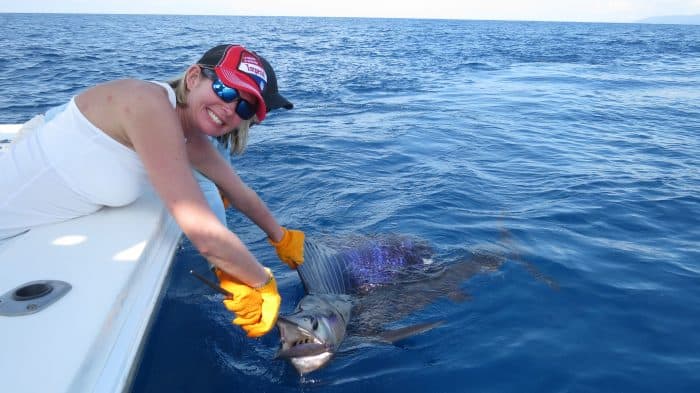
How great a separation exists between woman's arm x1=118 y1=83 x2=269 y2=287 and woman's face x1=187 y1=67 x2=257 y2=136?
0.15m

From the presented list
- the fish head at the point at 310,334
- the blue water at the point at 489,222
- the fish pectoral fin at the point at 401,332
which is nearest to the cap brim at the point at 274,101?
the fish head at the point at 310,334

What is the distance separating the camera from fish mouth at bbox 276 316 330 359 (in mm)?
2780

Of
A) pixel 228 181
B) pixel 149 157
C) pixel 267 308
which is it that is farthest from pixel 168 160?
pixel 228 181

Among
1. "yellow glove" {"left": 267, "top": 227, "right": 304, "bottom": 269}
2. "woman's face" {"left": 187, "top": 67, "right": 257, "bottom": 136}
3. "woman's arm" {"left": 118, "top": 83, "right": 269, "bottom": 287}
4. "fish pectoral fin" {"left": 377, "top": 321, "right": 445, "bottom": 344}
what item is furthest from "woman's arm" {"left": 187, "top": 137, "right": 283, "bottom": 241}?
"fish pectoral fin" {"left": 377, "top": 321, "right": 445, "bottom": 344}

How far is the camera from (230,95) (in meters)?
2.18

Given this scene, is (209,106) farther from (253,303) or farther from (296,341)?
(296,341)

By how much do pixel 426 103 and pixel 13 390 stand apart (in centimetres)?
1133

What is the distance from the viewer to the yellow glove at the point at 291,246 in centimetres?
346

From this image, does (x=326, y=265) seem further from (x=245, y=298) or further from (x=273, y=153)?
(x=273, y=153)

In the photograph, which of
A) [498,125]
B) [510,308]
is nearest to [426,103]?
[498,125]

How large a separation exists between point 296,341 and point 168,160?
1263 millimetres

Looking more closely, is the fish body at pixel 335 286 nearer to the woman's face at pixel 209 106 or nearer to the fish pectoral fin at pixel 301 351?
the fish pectoral fin at pixel 301 351

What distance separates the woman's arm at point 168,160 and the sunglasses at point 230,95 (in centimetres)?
21

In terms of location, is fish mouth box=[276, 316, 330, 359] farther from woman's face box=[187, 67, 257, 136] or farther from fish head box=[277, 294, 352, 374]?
woman's face box=[187, 67, 257, 136]
